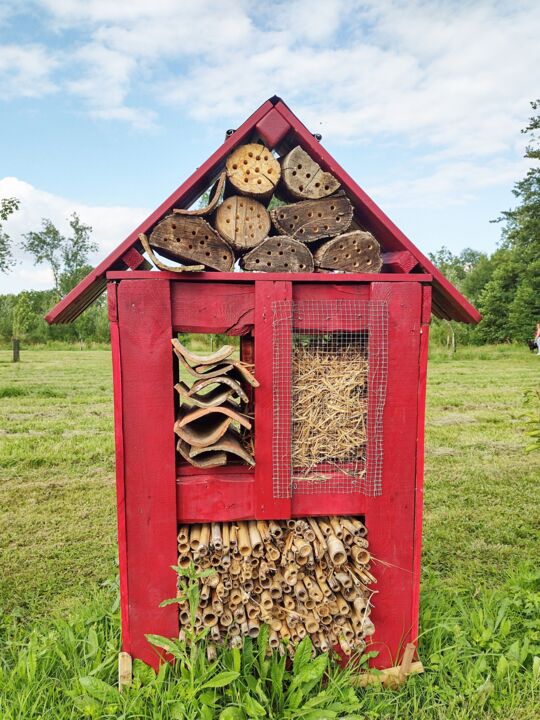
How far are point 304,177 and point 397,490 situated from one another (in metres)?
2.00

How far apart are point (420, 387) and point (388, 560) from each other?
112 centimetres

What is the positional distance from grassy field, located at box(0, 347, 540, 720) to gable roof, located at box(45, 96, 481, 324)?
2.19 metres

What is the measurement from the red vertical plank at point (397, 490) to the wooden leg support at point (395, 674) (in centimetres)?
6

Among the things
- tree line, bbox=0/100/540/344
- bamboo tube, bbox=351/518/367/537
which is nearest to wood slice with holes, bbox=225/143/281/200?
bamboo tube, bbox=351/518/367/537

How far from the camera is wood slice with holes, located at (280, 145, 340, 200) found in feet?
10.3

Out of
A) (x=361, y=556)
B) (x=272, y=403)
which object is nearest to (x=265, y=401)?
(x=272, y=403)

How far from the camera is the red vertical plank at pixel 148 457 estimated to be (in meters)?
3.06

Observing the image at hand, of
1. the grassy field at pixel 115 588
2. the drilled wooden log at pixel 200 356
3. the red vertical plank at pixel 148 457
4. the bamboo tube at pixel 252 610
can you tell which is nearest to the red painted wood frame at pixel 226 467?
the red vertical plank at pixel 148 457

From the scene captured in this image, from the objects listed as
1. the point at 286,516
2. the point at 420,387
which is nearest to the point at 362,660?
the point at 286,516

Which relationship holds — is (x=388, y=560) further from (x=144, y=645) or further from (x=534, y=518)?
(x=534, y=518)

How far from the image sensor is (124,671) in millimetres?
3176

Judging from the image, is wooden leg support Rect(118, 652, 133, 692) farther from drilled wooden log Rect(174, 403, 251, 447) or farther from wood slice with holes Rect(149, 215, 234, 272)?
wood slice with holes Rect(149, 215, 234, 272)

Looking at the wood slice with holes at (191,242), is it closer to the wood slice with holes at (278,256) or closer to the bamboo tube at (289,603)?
the wood slice with holes at (278,256)

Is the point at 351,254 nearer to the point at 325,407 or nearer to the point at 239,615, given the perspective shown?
the point at 325,407
